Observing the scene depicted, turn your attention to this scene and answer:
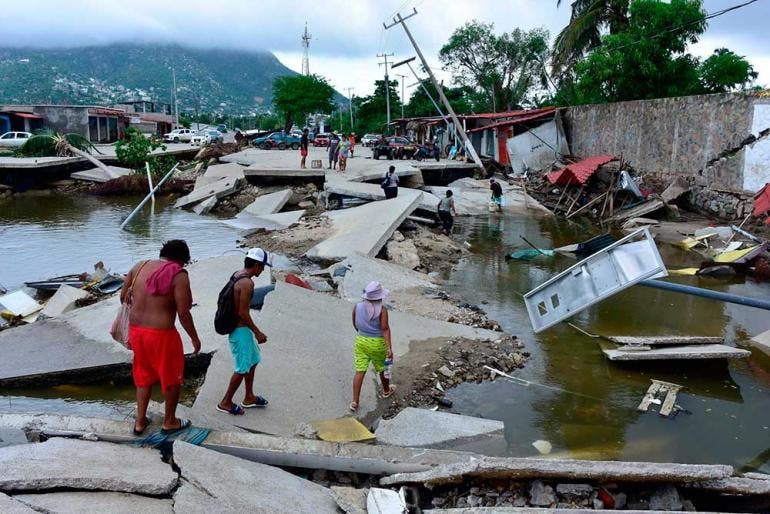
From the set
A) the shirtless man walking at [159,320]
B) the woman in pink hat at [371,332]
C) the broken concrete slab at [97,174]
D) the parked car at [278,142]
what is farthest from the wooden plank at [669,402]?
the parked car at [278,142]

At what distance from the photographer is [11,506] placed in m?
2.93

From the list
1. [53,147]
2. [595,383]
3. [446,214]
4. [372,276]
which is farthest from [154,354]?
[53,147]

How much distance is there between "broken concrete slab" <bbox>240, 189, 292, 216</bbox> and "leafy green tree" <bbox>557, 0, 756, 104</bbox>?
41.5 ft

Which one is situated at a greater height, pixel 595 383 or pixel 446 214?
pixel 446 214

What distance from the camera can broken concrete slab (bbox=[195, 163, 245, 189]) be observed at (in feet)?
70.6

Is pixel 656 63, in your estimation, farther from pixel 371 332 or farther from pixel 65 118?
pixel 65 118

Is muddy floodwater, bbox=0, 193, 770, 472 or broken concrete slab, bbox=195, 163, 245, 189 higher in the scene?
broken concrete slab, bbox=195, 163, 245, 189

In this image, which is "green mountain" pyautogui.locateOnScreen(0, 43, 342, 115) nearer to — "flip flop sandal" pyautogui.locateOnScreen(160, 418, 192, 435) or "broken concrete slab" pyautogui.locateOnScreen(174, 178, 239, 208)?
"broken concrete slab" pyautogui.locateOnScreen(174, 178, 239, 208)

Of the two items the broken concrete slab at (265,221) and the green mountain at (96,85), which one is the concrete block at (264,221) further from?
the green mountain at (96,85)

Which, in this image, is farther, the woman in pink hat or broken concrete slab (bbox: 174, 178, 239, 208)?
broken concrete slab (bbox: 174, 178, 239, 208)

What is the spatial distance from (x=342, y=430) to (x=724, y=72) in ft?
78.0

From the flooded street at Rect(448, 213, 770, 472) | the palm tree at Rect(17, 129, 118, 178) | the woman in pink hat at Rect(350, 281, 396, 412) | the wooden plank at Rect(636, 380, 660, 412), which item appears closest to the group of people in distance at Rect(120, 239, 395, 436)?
the woman in pink hat at Rect(350, 281, 396, 412)

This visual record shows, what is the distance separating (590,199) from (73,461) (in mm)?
17757

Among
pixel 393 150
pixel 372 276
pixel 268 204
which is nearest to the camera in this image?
pixel 372 276
